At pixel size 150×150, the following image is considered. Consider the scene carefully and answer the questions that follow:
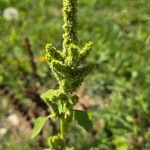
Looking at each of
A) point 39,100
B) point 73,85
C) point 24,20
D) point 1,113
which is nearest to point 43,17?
point 24,20

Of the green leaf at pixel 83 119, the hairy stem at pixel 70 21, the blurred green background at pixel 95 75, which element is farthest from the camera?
the blurred green background at pixel 95 75

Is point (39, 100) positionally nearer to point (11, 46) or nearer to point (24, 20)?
point (11, 46)

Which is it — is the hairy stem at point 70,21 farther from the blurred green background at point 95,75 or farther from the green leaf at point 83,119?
the blurred green background at point 95,75

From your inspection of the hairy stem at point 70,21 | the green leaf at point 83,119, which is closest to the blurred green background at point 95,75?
the green leaf at point 83,119

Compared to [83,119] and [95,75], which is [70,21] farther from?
[95,75]

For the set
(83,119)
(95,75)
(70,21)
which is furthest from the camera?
(95,75)

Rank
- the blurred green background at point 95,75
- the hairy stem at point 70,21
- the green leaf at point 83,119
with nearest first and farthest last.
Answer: the hairy stem at point 70,21, the green leaf at point 83,119, the blurred green background at point 95,75

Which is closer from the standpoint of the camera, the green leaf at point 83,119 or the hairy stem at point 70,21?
the hairy stem at point 70,21

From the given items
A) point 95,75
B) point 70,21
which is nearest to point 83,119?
point 70,21
